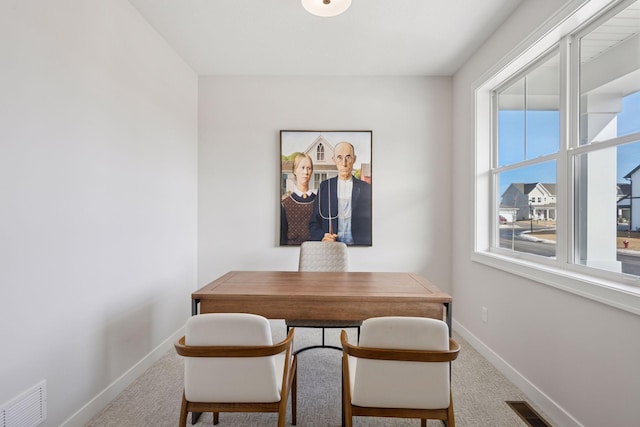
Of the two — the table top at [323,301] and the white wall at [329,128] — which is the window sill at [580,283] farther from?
the white wall at [329,128]

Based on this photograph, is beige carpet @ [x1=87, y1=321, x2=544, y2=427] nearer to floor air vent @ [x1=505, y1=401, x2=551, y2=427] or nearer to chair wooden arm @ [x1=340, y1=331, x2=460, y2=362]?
floor air vent @ [x1=505, y1=401, x2=551, y2=427]

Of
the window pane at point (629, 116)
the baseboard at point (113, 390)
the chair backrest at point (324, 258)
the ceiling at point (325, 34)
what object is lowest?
the baseboard at point (113, 390)

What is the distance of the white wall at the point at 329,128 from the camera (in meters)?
3.36

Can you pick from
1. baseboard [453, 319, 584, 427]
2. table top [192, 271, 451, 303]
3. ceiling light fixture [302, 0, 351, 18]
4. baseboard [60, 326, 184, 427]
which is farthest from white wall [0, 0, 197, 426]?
baseboard [453, 319, 584, 427]

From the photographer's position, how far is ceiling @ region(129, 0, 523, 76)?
7.27 ft

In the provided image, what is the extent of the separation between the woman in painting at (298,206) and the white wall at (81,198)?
3.78 feet

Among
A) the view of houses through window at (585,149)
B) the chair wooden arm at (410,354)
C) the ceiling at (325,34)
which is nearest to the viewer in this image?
the chair wooden arm at (410,354)

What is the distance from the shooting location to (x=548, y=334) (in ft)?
6.19

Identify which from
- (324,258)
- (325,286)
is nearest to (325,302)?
(325,286)

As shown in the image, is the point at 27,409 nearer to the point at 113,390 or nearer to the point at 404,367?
the point at 113,390

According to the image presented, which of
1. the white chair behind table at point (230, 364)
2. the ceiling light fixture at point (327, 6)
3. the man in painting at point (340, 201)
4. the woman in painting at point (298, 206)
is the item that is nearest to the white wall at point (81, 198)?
the white chair behind table at point (230, 364)

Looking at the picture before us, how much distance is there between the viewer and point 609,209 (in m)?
1.68

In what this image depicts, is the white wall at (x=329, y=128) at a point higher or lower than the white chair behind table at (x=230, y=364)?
higher

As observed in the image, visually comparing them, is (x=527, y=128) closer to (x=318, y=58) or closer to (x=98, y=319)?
(x=318, y=58)
